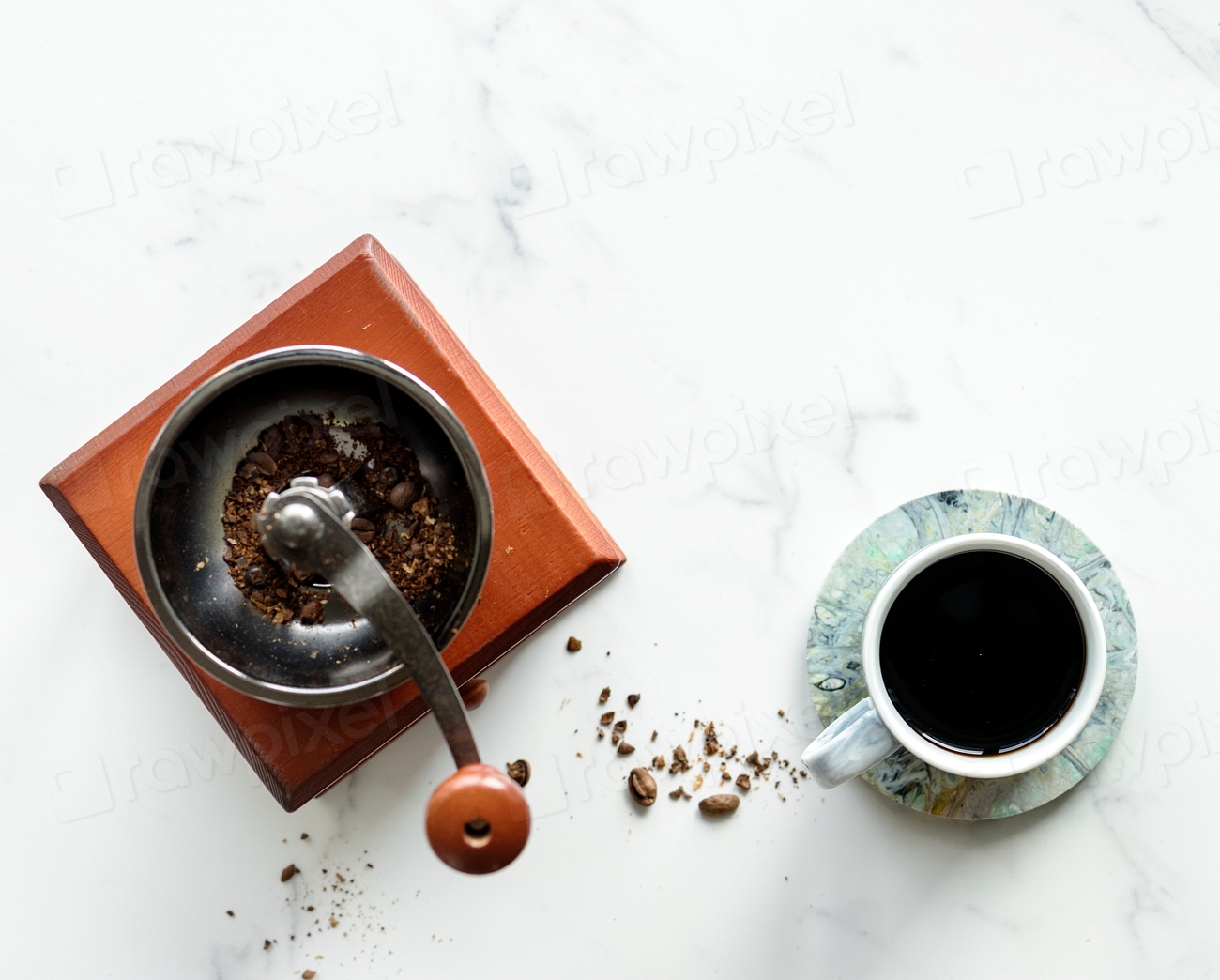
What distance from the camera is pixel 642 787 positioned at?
833 mm

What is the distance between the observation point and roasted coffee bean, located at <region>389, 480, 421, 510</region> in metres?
0.72

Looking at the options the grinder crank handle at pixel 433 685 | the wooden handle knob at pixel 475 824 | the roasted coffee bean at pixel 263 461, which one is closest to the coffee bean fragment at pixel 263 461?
the roasted coffee bean at pixel 263 461

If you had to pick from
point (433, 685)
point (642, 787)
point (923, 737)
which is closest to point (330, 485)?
point (433, 685)

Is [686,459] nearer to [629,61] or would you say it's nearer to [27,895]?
[629,61]

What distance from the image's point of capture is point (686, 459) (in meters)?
0.86

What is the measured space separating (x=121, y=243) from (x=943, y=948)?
0.99m

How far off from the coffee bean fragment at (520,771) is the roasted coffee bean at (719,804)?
6.2 inches

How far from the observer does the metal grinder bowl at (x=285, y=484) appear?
0.63 meters

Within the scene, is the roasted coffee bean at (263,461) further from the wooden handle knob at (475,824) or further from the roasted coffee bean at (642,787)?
the roasted coffee bean at (642,787)

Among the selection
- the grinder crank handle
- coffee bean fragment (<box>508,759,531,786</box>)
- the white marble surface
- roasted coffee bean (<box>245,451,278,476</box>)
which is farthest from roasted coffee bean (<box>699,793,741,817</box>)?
roasted coffee bean (<box>245,451,278,476</box>)

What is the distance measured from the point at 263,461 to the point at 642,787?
43cm

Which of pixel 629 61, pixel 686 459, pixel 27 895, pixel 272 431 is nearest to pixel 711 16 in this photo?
pixel 629 61

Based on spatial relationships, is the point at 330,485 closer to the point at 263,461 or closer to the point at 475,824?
the point at 263,461

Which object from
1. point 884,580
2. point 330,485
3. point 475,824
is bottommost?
point 884,580
